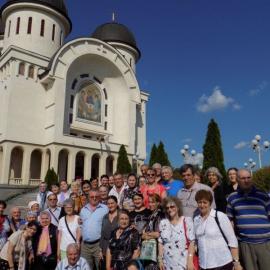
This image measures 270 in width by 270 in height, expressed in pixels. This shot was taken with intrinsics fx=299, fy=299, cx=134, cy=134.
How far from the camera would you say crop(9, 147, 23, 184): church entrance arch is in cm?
2492

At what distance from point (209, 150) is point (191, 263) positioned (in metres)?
15.4

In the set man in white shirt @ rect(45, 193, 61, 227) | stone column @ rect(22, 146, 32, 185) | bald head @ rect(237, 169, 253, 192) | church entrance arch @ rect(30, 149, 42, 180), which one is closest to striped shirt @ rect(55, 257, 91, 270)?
man in white shirt @ rect(45, 193, 61, 227)

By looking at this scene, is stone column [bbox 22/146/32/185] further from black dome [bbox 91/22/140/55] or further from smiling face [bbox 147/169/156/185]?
smiling face [bbox 147/169/156/185]

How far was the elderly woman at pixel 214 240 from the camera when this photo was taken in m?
3.53

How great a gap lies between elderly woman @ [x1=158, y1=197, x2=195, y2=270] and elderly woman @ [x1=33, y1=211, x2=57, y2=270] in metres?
2.12

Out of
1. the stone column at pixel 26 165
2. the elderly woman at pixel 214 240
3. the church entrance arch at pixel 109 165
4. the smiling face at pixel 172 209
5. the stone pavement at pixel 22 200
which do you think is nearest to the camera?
the elderly woman at pixel 214 240

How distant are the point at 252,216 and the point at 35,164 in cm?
2492

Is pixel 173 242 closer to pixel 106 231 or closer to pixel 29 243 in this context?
pixel 106 231

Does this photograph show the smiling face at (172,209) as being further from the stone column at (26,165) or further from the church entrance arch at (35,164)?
the church entrance arch at (35,164)

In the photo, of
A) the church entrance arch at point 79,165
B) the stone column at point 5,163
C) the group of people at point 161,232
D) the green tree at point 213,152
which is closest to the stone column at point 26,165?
the stone column at point 5,163

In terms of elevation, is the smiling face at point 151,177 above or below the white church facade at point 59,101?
below

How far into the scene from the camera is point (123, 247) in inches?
167

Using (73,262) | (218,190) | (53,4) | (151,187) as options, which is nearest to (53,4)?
(53,4)

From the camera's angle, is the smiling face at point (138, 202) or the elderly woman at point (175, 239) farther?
the smiling face at point (138, 202)
